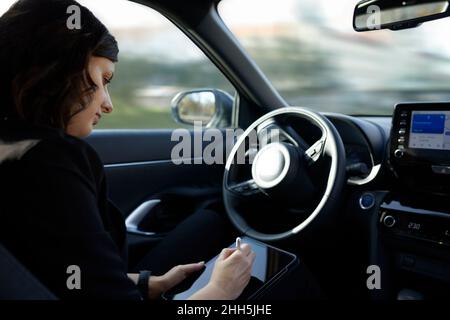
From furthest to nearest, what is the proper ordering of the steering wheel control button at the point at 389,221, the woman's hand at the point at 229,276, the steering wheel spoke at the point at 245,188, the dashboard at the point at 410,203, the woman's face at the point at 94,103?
the steering wheel spoke at the point at 245,188 → the steering wheel control button at the point at 389,221 → the dashboard at the point at 410,203 → the woman's hand at the point at 229,276 → the woman's face at the point at 94,103

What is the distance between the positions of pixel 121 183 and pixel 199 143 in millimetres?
517

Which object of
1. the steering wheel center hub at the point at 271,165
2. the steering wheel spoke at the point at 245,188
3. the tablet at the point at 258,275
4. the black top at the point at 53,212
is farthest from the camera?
the steering wheel spoke at the point at 245,188

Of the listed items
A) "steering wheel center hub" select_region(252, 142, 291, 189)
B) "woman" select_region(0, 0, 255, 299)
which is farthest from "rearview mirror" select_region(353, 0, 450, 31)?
"woman" select_region(0, 0, 255, 299)

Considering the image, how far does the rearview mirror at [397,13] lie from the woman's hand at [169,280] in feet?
3.44

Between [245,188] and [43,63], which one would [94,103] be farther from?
[245,188]

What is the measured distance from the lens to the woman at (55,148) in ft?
2.82

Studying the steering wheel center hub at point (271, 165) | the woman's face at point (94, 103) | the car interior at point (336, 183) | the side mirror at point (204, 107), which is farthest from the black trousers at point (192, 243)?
the woman's face at point (94, 103)

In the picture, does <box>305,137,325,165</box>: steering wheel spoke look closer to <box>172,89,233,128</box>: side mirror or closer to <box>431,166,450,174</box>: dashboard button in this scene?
<box>431,166,450,174</box>: dashboard button

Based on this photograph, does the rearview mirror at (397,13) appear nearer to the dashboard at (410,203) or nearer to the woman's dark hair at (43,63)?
the dashboard at (410,203)

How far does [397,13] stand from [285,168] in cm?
70

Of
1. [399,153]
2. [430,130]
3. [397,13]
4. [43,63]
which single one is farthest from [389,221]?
[43,63]

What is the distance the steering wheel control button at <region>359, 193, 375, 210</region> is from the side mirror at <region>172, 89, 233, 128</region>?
3.73 feet

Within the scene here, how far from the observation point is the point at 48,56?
0.93 metres
